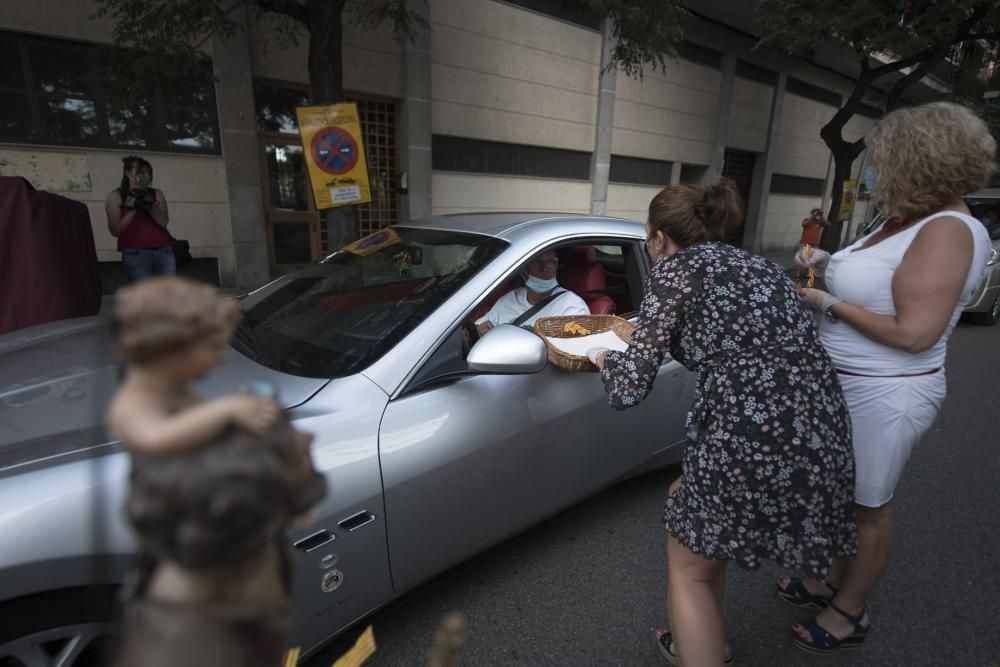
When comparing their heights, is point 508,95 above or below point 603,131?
above

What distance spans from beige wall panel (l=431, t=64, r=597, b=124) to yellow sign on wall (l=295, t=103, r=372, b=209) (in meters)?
4.84

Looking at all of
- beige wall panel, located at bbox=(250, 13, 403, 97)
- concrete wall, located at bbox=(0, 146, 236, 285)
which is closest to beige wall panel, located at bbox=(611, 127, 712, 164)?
beige wall panel, located at bbox=(250, 13, 403, 97)

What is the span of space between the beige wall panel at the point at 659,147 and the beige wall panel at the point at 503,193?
4.50ft

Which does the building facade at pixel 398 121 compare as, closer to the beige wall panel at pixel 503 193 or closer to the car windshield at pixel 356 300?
the beige wall panel at pixel 503 193

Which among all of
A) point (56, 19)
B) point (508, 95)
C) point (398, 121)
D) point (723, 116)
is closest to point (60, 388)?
point (56, 19)

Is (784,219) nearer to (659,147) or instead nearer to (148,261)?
(659,147)

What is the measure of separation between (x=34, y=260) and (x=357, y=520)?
2712 millimetres

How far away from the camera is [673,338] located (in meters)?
1.46

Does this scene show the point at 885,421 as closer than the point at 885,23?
Yes

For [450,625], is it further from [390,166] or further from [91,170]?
[390,166]

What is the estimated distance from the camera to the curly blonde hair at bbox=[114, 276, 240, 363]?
1.25 feet

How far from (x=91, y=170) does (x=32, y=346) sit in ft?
18.2

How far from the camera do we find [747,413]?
1.35 meters

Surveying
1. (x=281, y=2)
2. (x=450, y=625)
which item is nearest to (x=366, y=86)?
(x=281, y=2)
